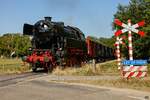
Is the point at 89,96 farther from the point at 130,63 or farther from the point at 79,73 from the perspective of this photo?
the point at 79,73

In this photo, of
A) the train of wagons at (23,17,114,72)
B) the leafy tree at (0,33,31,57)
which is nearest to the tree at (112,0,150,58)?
the train of wagons at (23,17,114,72)

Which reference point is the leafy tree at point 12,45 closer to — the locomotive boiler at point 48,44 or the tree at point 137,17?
the tree at point 137,17

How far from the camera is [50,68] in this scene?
105ft

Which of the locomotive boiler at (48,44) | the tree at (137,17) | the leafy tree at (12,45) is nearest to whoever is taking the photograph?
the locomotive boiler at (48,44)

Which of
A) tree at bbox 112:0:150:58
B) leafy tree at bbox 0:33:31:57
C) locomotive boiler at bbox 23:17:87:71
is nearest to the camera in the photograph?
locomotive boiler at bbox 23:17:87:71

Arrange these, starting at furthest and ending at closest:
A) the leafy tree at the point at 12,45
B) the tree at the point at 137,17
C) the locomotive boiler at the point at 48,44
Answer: the leafy tree at the point at 12,45 < the tree at the point at 137,17 < the locomotive boiler at the point at 48,44

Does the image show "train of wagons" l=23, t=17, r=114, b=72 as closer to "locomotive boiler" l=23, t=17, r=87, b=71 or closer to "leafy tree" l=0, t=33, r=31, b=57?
"locomotive boiler" l=23, t=17, r=87, b=71

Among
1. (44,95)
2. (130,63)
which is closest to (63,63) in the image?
(130,63)

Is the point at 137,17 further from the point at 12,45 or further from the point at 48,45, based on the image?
the point at 12,45

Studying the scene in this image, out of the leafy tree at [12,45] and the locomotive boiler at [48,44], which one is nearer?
the locomotive boiler at [48,44]

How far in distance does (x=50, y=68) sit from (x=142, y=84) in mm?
14146

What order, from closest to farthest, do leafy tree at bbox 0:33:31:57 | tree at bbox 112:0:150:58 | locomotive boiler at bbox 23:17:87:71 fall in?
locomotive boiler at bbox 23:17:87:71 < tree at bbox 112:0:150:58 < leafy tree at bbox 0:33:31:57

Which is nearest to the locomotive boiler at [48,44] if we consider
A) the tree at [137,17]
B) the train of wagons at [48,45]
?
the train of wagons at [48,45]

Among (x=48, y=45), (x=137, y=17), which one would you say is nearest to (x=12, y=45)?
(x=137, y=17)
